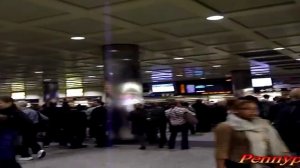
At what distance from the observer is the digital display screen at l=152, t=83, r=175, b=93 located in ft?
112

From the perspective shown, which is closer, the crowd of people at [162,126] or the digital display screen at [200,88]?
the crowd of people at [162,126]

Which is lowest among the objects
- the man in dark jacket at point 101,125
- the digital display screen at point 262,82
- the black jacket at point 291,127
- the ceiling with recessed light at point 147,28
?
the man in dark jacket at point 101,125

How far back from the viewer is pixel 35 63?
18.1m

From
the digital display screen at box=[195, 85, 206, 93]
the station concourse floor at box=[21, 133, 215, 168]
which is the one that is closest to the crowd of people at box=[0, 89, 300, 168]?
the station concourse floor at box=[21, 133, 215, 168]

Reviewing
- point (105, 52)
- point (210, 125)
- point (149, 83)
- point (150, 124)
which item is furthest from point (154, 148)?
point (149, 83)

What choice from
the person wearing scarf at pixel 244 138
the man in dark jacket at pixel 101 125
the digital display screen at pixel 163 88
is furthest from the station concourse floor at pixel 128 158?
the digital display screen at pixel 163 88

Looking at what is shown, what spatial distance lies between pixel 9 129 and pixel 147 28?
22.0 ft

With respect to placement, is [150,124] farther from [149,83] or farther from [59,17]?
[149,83]

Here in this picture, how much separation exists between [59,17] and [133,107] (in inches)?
212

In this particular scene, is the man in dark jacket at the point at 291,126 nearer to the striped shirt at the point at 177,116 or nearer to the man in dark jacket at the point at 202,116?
the striped shirt at the point at 177,116

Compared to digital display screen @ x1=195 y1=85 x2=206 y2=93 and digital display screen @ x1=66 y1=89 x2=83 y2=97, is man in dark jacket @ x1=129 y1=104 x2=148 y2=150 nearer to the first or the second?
digital display screen @ x1=195 y1=85 x2=206 y2=93

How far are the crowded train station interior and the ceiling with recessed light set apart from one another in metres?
0.03

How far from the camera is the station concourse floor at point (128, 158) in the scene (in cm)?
973

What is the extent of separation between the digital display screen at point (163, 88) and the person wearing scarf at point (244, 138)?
98.4ft
